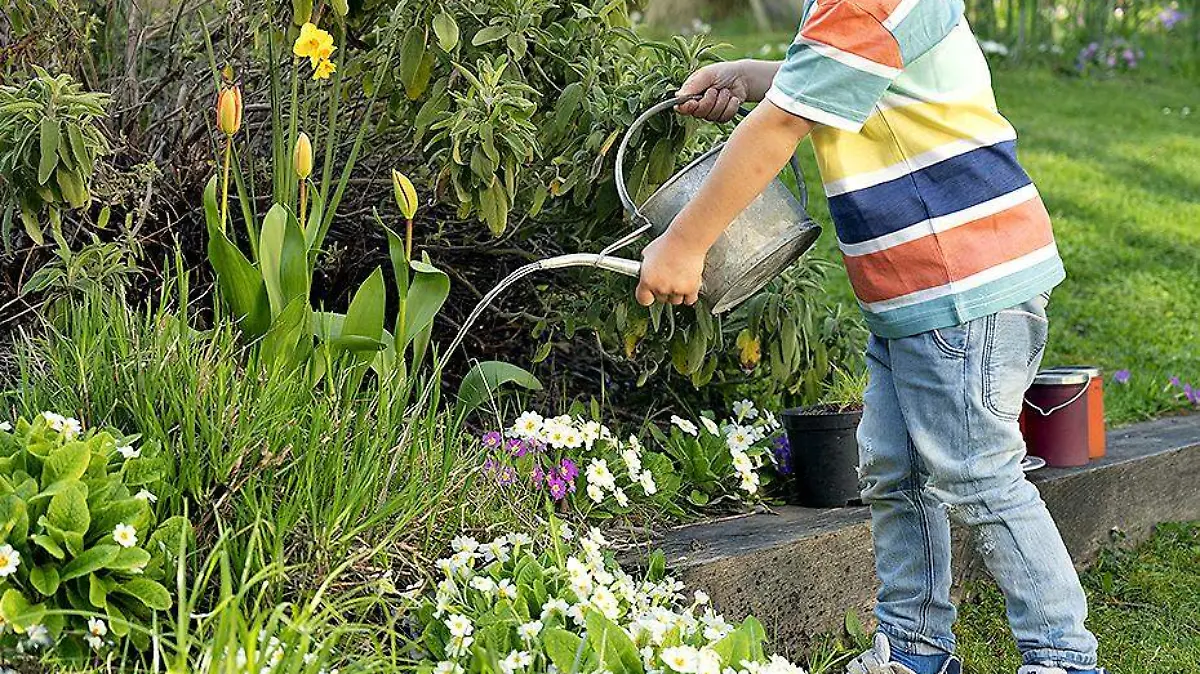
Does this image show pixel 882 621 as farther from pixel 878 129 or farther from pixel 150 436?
pixel 150 436

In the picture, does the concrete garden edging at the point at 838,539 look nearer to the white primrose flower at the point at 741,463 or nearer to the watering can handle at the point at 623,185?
the white primrose flower at the point at 741,463

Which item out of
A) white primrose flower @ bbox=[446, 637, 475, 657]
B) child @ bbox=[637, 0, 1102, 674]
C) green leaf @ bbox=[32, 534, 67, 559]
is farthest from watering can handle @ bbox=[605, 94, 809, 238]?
green leaf @ bbox=[32, 534, 67, 559]

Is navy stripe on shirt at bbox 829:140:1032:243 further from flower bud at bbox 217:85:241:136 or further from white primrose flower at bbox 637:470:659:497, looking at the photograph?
flower bud at bbox 217:85:241:136

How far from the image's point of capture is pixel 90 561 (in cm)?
189

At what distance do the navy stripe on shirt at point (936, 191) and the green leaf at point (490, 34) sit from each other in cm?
83

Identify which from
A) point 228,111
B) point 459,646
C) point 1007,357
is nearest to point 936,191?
point 1007,357

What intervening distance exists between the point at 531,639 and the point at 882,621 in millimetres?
Answer: 865

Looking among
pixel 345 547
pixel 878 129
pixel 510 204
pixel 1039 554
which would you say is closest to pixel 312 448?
pixel 345 547

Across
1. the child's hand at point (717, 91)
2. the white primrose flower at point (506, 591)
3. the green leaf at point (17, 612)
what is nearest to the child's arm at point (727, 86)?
the child's hand at point (717, 91)

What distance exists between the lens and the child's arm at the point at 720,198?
2205mm

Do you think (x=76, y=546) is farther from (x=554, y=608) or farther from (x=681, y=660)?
(x=681, y=660)

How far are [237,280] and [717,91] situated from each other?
890 mm

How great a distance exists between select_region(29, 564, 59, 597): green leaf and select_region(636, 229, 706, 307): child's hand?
3.09ft

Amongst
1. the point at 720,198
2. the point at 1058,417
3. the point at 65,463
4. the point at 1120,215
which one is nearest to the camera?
the point at 65,463
